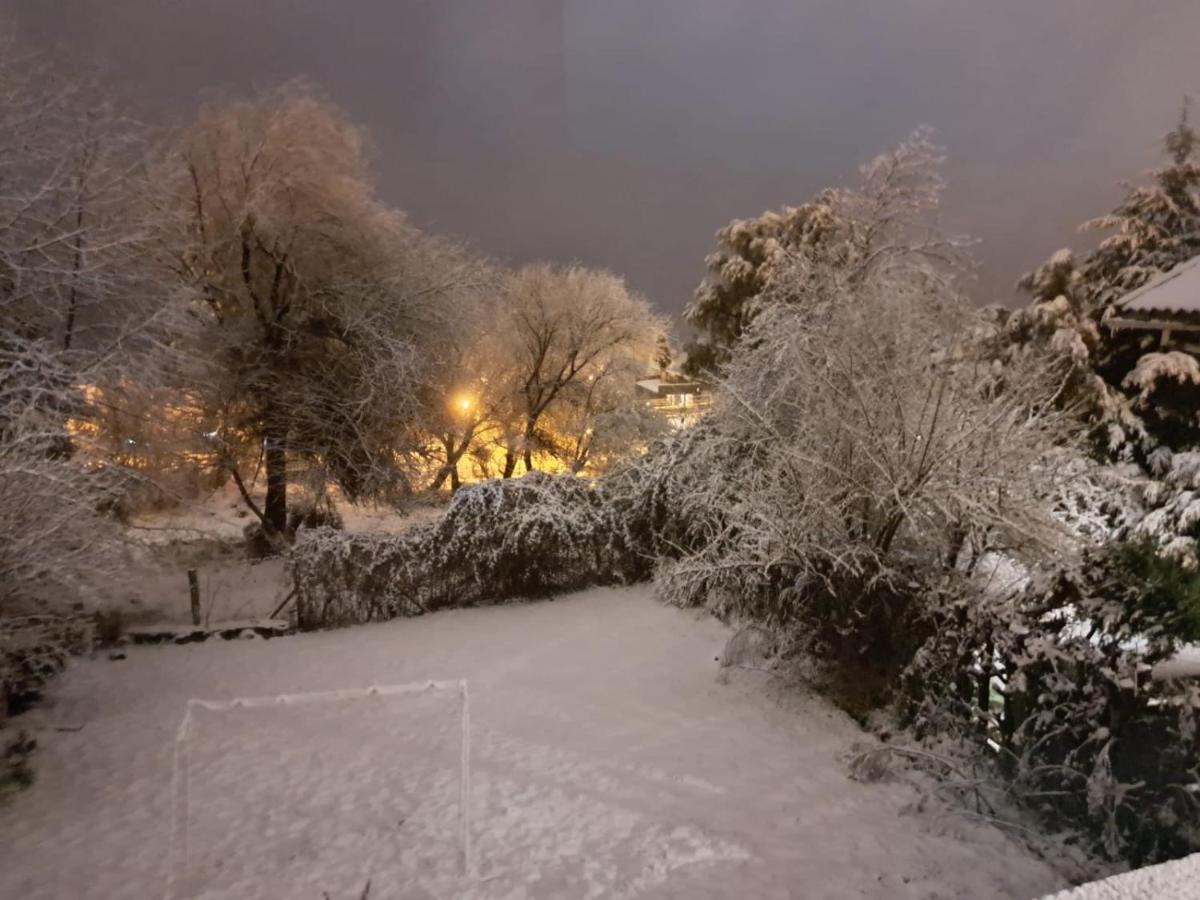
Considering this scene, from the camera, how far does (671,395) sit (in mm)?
29938

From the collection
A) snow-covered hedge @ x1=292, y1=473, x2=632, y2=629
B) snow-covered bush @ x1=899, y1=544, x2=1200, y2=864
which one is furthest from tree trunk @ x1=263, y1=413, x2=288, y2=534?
snow-covered bush @ x1=899, y1=544, x2=1200, y2=864

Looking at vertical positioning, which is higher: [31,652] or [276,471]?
[276,471]

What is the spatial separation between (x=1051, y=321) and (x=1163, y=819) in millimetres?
10638

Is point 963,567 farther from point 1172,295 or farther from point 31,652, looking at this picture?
point 31,652

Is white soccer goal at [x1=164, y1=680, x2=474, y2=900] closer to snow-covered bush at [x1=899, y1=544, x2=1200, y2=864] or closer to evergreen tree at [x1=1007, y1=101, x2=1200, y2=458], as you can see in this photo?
snow-covered bush at [x1=899, y1=544, x2=1200, y2=864]

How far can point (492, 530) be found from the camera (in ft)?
41.9

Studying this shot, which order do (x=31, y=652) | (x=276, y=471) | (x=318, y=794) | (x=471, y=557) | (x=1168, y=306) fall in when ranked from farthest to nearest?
1. (x=276, y=471)
2. (x=471, y=557)
3. (x=1168, y=306)
4. (x=31, y=652)
5. (x=318, y=794)

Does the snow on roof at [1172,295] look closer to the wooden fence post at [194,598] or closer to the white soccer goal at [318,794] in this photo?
the white soccer goal at [318,794]

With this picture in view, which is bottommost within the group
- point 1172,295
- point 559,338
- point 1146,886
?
point 1146,886

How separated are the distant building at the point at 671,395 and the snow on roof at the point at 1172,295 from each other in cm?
1389

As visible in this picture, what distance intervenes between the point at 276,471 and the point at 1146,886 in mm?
17421

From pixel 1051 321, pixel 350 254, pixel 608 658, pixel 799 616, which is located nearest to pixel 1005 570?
pixel 799 616

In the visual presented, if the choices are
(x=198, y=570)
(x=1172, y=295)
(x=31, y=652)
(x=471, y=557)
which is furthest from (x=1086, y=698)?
(x=198, y=570)

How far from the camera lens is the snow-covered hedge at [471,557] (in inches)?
Answer: 473
